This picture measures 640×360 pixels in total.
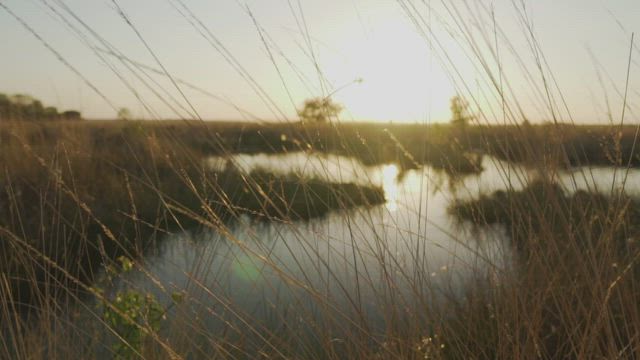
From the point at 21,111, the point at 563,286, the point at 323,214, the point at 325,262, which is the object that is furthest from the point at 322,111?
the point at 323,214

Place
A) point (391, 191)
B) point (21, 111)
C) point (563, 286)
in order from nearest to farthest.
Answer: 1. point (563, 286)
2. point (391, 191)
3. point (21, 111)

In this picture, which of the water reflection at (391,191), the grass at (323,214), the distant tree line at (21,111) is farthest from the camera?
the distant tree line at (21,111)

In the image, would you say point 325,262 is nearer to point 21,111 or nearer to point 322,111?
point 322,111

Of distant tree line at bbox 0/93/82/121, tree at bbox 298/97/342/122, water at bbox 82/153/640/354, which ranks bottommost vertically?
water at bbox 82/153/640/354

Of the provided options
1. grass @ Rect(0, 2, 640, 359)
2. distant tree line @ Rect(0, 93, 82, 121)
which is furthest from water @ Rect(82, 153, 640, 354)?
distant tree line @ Rect(0, 93, 82, 121)

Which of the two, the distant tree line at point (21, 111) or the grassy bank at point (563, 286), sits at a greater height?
the distant tree line at point (21, 111)

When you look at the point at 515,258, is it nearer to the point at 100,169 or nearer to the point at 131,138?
the point at 100,169

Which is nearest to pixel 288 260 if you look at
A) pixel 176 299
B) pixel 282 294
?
pixel 282 294

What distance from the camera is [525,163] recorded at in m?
1.67

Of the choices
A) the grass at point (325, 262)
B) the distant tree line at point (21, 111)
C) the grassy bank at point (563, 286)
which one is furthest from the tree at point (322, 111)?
the distant tree line at point (21, 111)

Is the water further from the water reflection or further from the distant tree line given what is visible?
the distant tree line

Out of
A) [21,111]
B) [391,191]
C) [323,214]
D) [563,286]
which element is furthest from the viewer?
[323,214]

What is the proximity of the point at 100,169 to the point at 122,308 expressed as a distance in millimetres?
5398

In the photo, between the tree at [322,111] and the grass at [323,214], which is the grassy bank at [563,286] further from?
the tree at [322,111]
